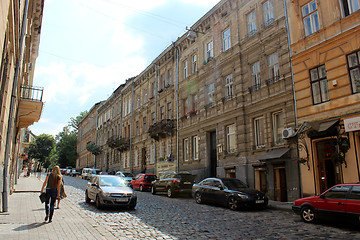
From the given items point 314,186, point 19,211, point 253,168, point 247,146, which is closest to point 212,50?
point 247,146

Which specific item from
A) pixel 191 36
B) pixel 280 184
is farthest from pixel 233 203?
pixel 191 36

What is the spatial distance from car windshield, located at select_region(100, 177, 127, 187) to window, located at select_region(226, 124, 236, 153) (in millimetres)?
9296

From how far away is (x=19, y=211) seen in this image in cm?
1116

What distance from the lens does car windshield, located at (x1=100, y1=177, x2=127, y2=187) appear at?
14.0 metres

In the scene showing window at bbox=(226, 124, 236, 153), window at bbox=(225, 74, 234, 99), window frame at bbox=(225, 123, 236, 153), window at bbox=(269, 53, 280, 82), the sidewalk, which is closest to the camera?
the sidewalk

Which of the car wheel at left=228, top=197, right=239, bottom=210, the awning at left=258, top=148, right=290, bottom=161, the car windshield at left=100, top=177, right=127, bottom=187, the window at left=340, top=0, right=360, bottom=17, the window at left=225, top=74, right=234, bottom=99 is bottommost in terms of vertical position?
the car wheel at left=228, top=197, right=239, bottom=210

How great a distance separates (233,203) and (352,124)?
6403 millimetres

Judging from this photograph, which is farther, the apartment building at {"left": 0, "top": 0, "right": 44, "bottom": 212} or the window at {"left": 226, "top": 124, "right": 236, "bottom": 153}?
the window at {"left": 226, "top": 124, "right": 236, "bottom": 153}

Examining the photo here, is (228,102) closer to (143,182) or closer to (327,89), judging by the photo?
(327,89)

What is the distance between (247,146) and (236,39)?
26.7 feet

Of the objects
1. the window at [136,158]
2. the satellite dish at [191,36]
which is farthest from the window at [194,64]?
the window at [136,158]

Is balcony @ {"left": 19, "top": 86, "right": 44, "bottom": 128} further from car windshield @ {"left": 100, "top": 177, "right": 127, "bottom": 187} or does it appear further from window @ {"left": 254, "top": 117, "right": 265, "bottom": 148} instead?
window @ {"left": 254, "top": 117, "right": 265, "bottom": 148}

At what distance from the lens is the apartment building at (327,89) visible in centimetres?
1320

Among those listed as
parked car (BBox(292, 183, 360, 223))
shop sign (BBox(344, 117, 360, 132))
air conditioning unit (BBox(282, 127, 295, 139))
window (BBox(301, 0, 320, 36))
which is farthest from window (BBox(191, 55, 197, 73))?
parked car (BBox(292, 183, 360, 223))
